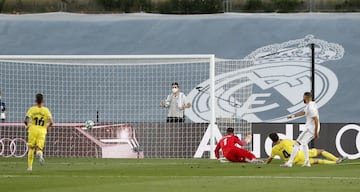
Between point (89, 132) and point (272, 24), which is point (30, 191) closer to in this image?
point (89, 132)

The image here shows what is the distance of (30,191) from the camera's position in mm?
16359

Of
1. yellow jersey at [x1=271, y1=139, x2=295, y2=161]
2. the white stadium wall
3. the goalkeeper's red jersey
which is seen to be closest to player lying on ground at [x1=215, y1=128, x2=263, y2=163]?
the goalkeeper's red jersey

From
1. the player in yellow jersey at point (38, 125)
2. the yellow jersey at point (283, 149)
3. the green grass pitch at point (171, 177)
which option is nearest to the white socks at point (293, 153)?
the green grass pitch at point (171, 177)

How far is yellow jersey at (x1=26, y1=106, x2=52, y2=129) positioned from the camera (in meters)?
24.7

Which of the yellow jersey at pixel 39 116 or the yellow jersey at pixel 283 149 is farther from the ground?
the yellow jersey at pixel 39 116

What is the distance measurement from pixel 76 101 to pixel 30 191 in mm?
19909

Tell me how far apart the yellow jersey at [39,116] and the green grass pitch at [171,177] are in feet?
3.43

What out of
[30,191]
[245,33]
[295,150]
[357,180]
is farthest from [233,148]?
[245,33]

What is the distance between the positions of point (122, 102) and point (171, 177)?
16.5 meters

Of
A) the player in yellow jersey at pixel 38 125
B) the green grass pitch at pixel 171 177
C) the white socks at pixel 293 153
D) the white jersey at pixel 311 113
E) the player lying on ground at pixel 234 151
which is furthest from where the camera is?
the player lying on ground at pixel 234 151

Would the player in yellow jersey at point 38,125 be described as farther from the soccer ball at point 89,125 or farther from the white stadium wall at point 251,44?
the white stadium wall at point 251,44

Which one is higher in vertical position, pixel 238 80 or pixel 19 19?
pixel 19 19

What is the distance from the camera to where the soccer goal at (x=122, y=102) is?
32469 millimetres

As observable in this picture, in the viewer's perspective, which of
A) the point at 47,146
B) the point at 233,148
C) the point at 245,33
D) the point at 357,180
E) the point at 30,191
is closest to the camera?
the point at 30,191
